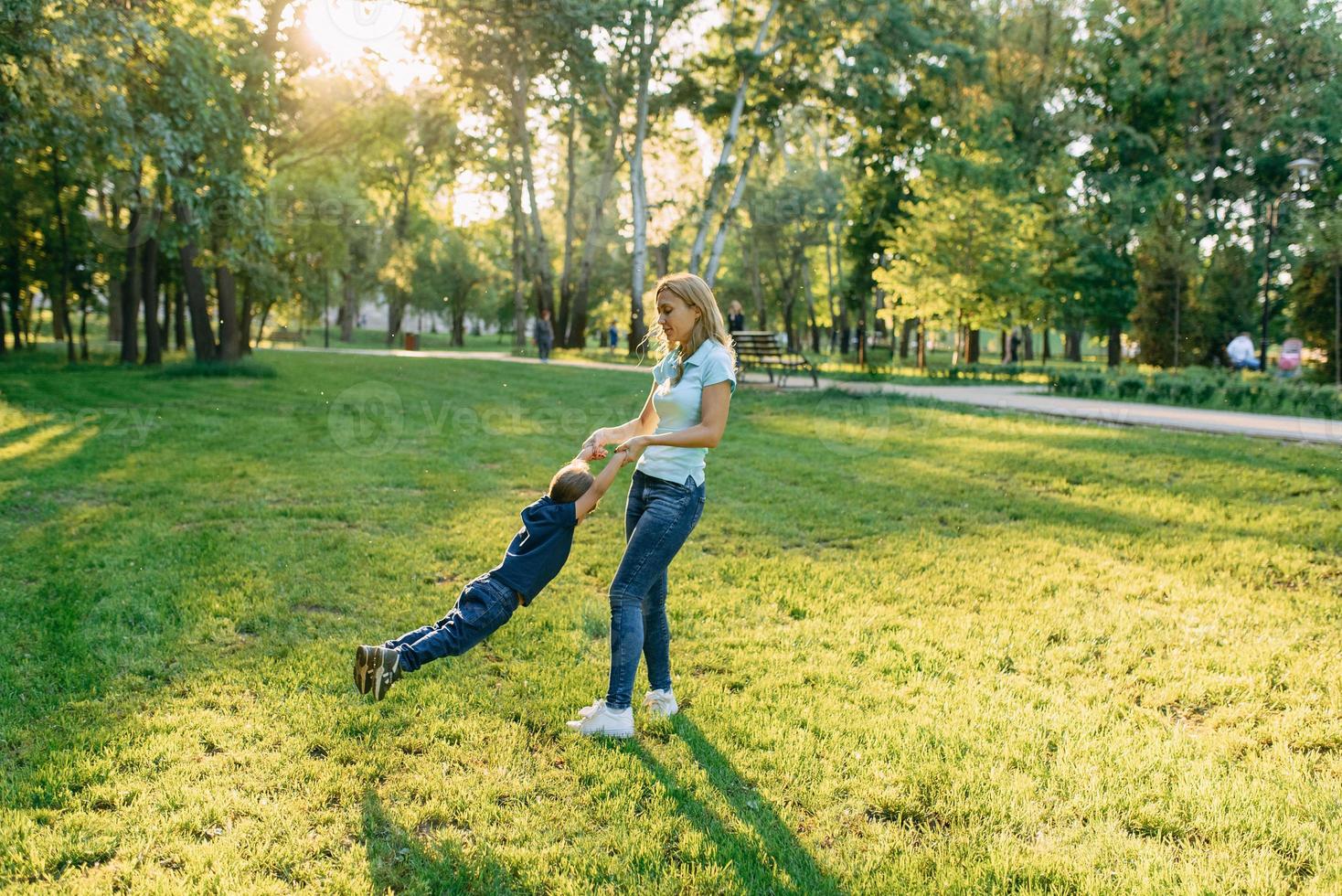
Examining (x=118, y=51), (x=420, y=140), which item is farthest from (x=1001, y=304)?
(x=420, y=140)

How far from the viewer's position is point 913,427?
13.6m

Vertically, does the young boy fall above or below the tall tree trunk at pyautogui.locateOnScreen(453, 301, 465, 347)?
below

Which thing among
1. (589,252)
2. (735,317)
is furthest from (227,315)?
(589,252)

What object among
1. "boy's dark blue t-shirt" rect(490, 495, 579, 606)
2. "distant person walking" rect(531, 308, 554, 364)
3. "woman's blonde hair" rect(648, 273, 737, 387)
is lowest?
"boy's dark blue t-shirt" rect(490, 495, 579, 606)

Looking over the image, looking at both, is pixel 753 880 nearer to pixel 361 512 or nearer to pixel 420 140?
pixel 361 512

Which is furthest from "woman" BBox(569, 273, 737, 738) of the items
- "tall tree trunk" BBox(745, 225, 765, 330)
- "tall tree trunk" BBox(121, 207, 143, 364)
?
"tall tree trunk" BBox(745, 225, 765, 330)

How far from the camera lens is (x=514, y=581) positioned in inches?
149

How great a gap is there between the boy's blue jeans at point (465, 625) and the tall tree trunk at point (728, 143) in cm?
2453

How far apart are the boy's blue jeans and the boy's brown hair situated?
0.45 meters

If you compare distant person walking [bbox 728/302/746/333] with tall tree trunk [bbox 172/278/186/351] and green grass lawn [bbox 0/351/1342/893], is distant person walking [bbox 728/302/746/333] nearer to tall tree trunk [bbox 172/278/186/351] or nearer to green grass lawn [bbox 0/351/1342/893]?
green grass lawn [bbox 0/351/1342/893]

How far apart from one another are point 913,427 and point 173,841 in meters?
12.0

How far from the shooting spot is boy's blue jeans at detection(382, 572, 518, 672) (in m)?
3.74

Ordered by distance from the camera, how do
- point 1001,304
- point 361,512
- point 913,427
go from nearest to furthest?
point 361,512
point 913,427
point 1001,304

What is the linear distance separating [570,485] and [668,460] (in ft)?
1.48
